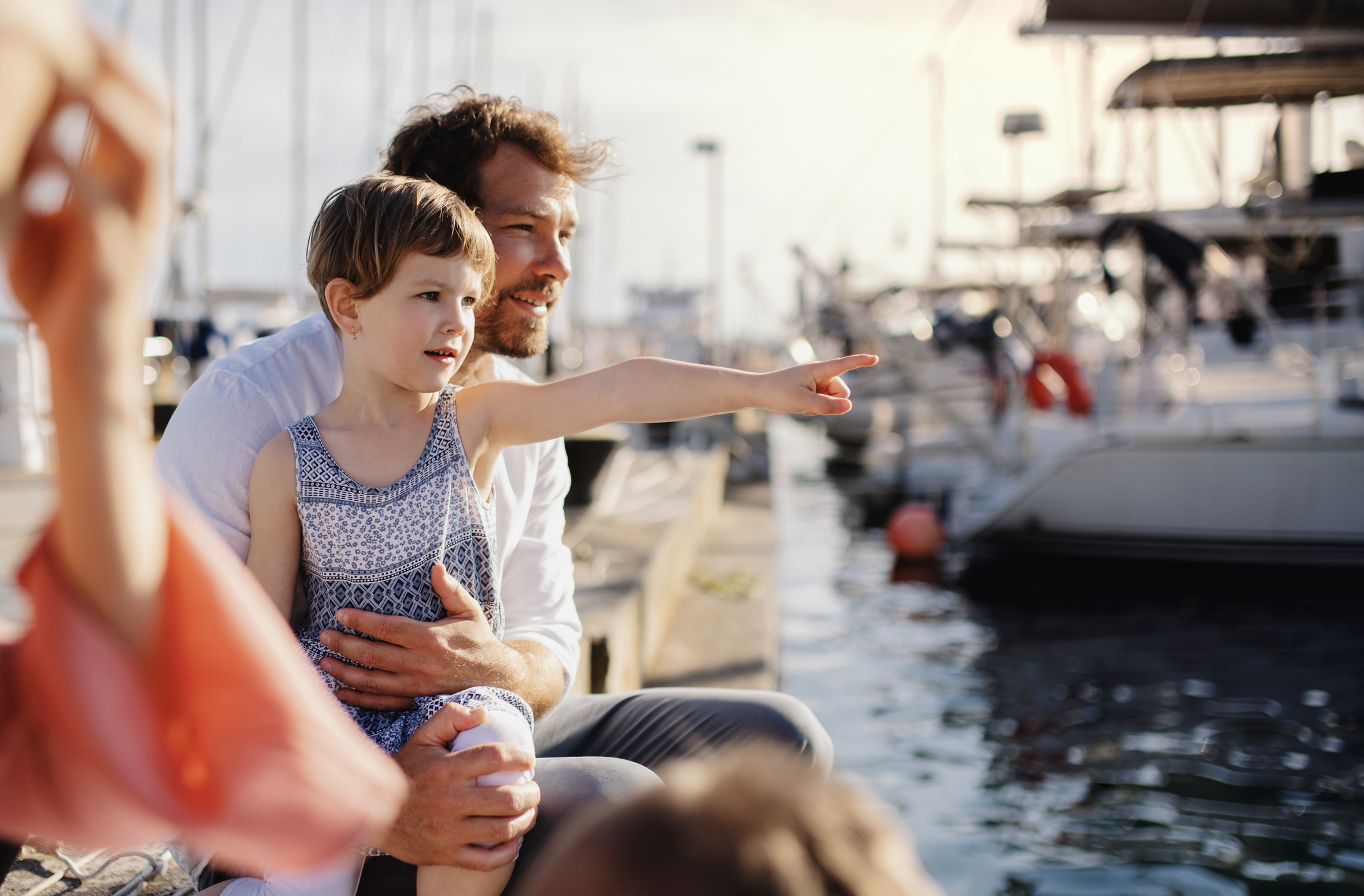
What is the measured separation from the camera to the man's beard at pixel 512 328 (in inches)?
98.7

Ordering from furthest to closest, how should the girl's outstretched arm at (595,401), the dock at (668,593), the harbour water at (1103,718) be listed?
the harbour water at (1103,718), the dock at (668,593), the girl's outstretched arm at (595,401)

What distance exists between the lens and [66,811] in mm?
854

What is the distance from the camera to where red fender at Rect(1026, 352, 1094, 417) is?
12344 mm

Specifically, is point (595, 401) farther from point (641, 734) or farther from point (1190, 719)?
point (1190, 719)

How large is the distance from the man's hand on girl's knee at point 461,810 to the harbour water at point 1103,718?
3105mm

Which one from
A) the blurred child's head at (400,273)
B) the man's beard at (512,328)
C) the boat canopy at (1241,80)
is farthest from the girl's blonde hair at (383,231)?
the boat canopy at (1241,80)

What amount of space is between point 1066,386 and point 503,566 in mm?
11908

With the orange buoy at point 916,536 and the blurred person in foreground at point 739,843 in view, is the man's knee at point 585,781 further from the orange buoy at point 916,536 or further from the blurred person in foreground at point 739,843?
the orange buoy at point 916,536

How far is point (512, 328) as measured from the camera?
255 cm

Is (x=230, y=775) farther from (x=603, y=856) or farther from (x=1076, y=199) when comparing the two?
(x=1076, y=199)

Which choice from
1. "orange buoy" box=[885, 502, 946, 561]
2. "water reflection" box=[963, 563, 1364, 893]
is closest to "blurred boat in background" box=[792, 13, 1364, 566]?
"orange buoy" box=[885, 502, 946, 561]

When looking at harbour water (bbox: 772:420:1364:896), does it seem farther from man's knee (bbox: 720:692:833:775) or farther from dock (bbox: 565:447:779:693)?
man's knee (bbox: 720:692:833:775)

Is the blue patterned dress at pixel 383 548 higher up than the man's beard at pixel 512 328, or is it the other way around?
the man's beard at pixel 512 328

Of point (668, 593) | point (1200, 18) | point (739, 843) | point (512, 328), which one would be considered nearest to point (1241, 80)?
point (1200, 18)
